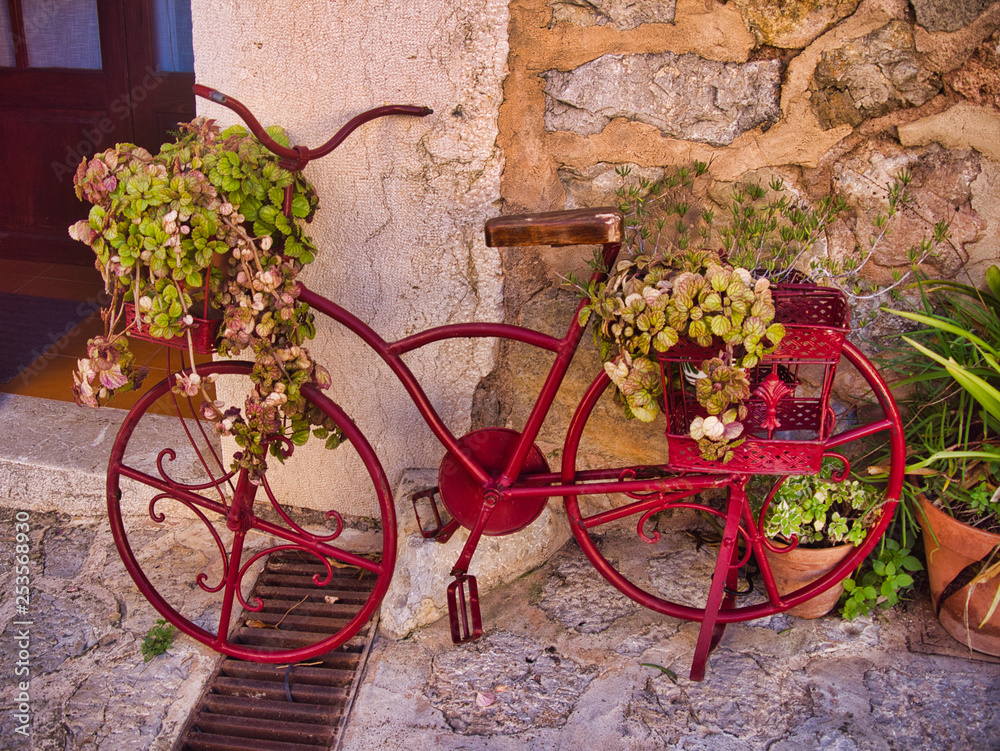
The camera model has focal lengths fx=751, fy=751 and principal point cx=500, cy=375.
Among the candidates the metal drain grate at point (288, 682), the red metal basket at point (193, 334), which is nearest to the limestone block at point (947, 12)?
the red metal basket at point (193, 334)

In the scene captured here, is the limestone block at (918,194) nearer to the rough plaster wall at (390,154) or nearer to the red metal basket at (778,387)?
the red metal basket at (778,387)

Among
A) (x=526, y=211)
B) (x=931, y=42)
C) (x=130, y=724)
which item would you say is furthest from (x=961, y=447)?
(x=130, y=724)

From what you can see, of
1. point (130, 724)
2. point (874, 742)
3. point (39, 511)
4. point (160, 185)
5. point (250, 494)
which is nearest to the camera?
point (160, 185)

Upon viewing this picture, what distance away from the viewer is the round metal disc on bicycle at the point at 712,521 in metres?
2.04

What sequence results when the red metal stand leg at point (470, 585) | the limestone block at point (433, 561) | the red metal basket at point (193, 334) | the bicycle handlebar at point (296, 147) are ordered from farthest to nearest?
the limestone block at point (433, 561), the red metal stand leg at point (470, 585), the red metal basket at point (193, 334), the bicycle handlebar at point (296, 147)

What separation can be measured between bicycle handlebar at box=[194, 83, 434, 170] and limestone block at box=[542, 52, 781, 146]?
44cm

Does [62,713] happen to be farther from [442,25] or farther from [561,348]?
[442,25]

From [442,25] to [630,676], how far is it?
195cm

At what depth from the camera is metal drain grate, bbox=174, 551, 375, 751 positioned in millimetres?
2059

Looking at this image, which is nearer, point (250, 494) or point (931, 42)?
point (931, 42)

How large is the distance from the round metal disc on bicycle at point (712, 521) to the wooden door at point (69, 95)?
270 centimetres

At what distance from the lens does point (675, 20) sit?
2113mm

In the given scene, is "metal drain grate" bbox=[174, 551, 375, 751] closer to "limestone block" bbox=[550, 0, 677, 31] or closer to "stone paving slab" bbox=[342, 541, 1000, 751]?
"stone paving slab" bbox=[342, 541, 1000, 751]

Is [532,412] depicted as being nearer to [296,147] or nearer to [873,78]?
[296,147]
